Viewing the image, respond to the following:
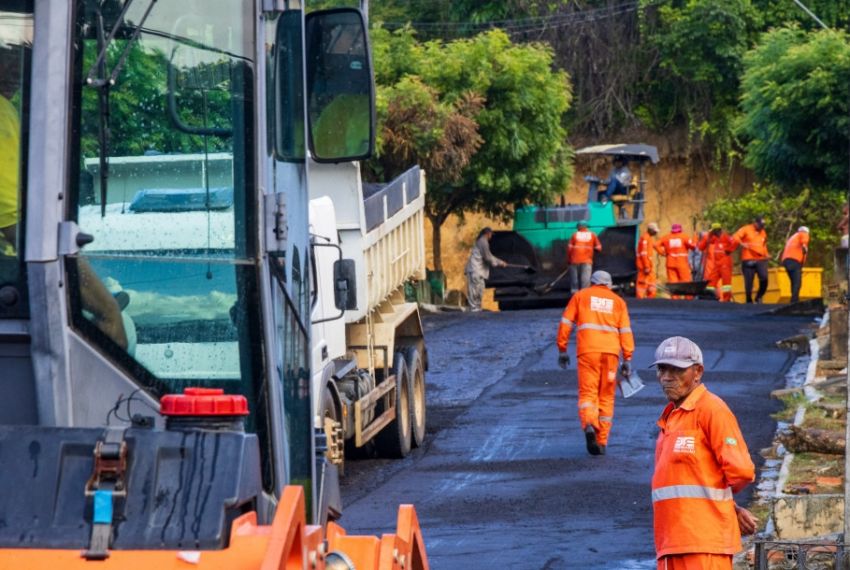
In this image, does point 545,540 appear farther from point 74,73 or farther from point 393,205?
point 74,73

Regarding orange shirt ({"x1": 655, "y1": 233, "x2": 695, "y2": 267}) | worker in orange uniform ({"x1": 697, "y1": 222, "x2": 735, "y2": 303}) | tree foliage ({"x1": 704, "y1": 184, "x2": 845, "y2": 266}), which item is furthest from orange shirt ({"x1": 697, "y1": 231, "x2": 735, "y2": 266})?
tree foliage ({"x1": 704, "y1": 184, "x2": 845, "y2": 266})

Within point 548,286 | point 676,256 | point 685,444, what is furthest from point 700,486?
point 676,256

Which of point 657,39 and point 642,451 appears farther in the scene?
point 657,39

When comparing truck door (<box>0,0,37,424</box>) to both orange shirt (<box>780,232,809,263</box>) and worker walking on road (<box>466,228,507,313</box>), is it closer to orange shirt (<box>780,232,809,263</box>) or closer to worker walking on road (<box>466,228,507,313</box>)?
worker walking on road (<box>466,228,507,313</box>)

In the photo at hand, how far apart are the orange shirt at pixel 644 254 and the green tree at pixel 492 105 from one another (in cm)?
209

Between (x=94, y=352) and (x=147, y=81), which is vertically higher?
(x=147, y=81)

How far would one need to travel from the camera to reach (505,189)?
30234 mm

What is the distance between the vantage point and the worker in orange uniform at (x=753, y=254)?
31.0 meters

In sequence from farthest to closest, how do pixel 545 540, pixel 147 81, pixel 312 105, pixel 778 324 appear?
pixel 778 324
pixel 545 540
pixel 312 105
pixel 147 81

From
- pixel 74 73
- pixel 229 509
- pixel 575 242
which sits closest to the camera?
pixel 229 509

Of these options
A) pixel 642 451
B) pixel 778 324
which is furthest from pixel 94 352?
pixel 778 324

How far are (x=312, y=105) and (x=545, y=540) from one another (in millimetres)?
5538

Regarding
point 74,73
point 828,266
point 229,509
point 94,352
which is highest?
point 74,73

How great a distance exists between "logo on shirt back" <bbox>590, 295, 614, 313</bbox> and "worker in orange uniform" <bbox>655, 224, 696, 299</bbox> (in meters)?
19.8
